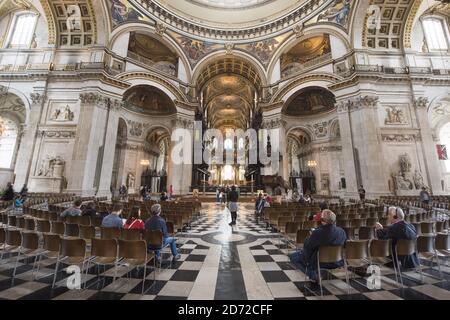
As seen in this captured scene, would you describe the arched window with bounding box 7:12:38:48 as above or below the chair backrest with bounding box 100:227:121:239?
above

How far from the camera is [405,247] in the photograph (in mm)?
3045

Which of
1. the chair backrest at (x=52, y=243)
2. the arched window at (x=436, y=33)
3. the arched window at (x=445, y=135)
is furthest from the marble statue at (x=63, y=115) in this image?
the arched window at (x=445, y=135)

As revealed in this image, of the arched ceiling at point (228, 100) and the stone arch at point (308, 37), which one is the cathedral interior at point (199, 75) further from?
the arched ceiling at point (228, 100)

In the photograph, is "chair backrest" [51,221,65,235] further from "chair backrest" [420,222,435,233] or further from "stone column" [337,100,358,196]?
"stone column" [337,100,358,196]

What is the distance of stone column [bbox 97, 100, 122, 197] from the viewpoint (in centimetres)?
1351

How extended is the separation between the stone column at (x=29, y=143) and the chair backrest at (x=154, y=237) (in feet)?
48.9

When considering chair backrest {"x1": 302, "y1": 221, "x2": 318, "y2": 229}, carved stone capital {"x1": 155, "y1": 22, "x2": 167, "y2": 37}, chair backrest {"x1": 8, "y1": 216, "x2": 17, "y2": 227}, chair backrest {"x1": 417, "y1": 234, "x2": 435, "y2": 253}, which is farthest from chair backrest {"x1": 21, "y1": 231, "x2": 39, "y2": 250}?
carved stone capital {"x1": 155, "y1": 22, "x2": 167, "y2": 37}

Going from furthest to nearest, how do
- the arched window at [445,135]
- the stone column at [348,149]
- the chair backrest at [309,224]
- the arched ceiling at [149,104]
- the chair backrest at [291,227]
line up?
the arched ceiling at [149,104], the arched window at [445,135], the stone column at [348,149], the chair backrest at [309,224], the chair backrest at [291,227]

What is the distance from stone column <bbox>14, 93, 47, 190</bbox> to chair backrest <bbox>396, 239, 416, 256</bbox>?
18.7 m

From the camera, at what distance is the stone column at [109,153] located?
1351 cm

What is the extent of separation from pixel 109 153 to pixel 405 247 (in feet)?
53.0

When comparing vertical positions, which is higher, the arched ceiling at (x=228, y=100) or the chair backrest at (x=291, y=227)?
the arched ceiling at (x=228, y=100)
